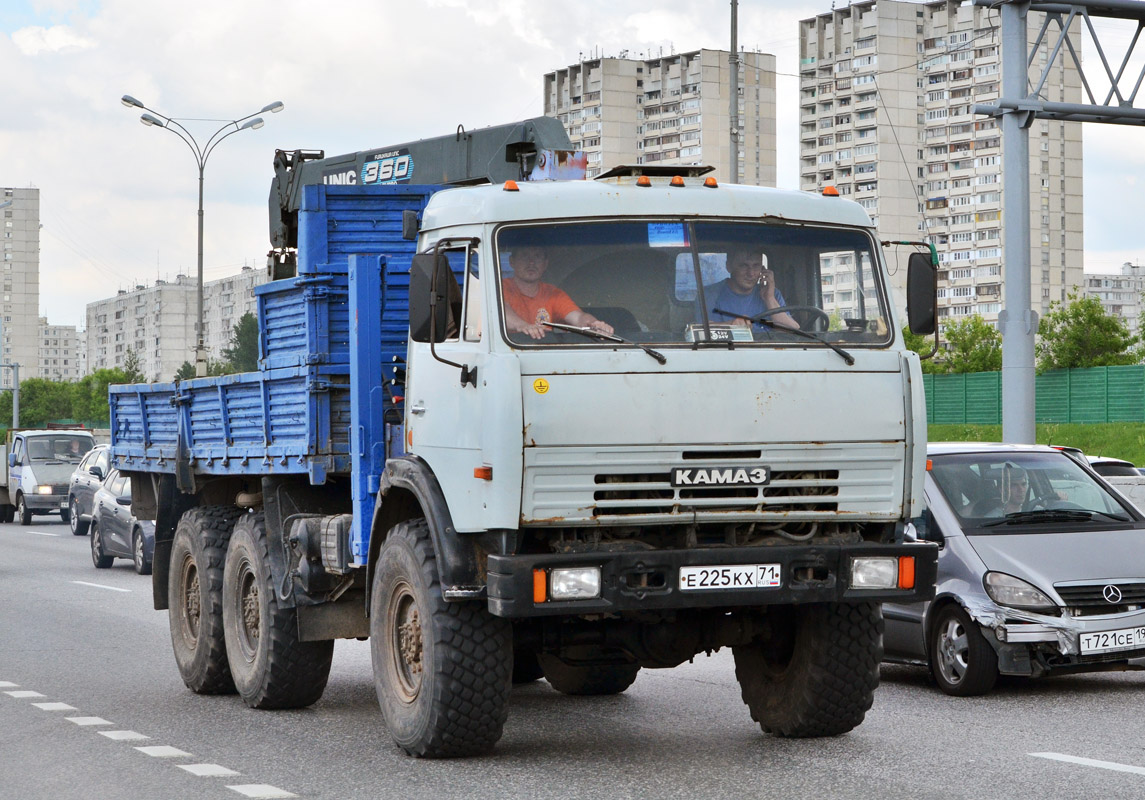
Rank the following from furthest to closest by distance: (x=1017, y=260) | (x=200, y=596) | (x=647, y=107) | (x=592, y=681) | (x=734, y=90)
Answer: (x=647, y=107) < (x=734, y=90) < (x=1017, y=260) < (x=200, y=596) < (x=592, y=681)

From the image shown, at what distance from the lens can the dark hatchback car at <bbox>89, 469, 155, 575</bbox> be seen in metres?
21.4

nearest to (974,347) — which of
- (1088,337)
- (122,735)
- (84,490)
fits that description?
(1088,337)

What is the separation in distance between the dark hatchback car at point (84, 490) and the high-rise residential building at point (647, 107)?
89.5 m

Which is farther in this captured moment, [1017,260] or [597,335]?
[1017,260]

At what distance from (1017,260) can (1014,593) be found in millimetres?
11779

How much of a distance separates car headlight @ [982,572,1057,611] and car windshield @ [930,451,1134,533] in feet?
1.58

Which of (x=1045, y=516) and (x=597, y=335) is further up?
(x=597, y=335)

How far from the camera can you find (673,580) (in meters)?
7.04

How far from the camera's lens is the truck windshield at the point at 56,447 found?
115 feet

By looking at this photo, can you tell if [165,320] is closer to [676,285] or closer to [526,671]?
[526,671]

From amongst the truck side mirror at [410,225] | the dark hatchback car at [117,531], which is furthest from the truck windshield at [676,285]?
the dark hatchback car at [117,531]

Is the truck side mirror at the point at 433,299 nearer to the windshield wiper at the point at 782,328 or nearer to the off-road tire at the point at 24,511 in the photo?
the windshield wiper at the point at 782,328

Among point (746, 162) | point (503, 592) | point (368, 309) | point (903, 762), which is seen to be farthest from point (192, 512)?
point (746, 162)

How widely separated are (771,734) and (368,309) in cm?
290
